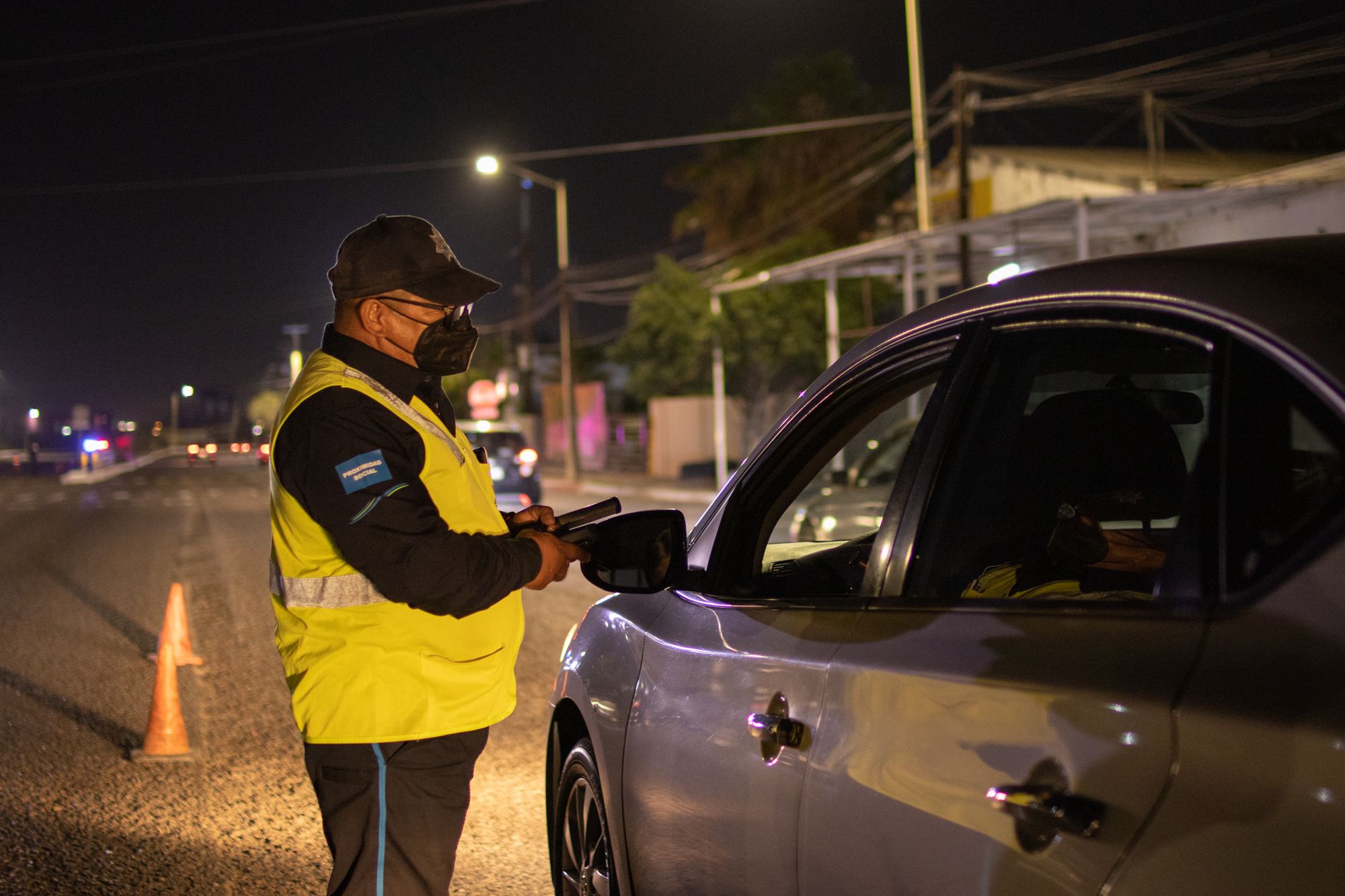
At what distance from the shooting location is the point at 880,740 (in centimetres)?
195

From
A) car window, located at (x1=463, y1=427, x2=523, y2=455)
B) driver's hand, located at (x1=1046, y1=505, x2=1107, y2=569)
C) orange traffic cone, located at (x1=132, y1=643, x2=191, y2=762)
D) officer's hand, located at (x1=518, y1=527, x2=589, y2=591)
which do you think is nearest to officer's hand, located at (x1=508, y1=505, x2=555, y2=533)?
officer's hand, located at (x1=518, y1=527, x2=589, y2=591)

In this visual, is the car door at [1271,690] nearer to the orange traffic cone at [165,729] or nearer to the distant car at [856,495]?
the orange traffic cone at [165,729]

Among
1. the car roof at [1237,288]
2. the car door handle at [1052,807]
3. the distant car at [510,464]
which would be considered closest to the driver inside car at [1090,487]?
the car roof at [1237,288]

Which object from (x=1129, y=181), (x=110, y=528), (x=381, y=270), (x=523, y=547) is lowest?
(x=110, y=528)

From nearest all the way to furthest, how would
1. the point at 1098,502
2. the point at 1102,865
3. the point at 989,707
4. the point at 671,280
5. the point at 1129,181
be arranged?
the point at 1102,865, the point at 989,707, the point at 1098,502, the point at 1129,181, the point at 671,280

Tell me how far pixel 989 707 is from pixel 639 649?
4.91 ft

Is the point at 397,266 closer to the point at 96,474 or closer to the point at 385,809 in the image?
the point at 385,809

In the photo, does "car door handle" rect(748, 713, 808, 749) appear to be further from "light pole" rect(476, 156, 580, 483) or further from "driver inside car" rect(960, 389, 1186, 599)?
"light pole" rect(476, 156, 580, 483)

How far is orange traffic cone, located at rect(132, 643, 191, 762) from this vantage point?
6211mm

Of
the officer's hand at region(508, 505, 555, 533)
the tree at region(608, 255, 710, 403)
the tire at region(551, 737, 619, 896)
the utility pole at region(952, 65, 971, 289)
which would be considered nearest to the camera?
the officer's hand at region(508, 505, 555, 533)

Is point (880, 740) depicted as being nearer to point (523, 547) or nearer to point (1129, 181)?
point (523, 547)

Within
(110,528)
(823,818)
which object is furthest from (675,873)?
(110,528)

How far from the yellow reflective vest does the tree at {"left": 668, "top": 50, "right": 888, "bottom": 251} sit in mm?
35053

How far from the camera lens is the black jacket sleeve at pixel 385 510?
8.41 ft
